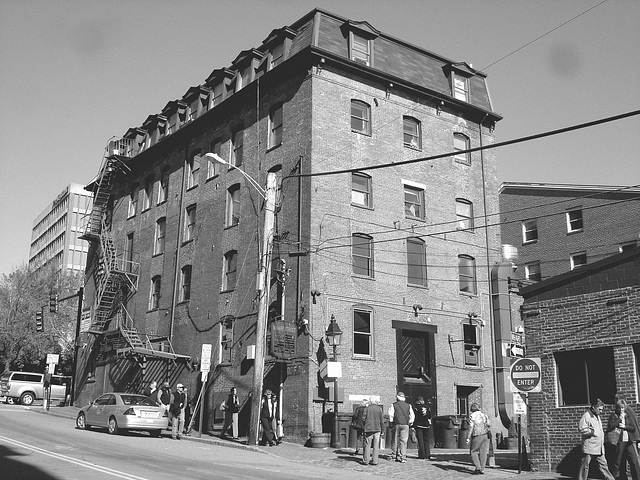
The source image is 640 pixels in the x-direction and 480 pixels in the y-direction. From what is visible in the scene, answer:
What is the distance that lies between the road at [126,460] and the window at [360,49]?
17.0 m

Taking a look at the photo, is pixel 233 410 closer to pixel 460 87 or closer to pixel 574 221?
pixel 460 87

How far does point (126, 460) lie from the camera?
1548cm

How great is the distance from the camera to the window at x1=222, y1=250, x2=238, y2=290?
99.7ft

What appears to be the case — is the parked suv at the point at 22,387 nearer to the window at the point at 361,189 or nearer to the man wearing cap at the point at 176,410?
the man wearing cap at the point at 176,410

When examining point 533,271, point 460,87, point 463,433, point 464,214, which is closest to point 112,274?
point 464,214

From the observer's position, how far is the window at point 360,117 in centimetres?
2930

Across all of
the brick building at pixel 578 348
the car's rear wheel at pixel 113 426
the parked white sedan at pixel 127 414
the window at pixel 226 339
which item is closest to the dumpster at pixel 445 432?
the brick building at pixel 578 348

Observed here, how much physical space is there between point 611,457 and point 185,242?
23470 mm

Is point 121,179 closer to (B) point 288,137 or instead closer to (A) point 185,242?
(A) point 185,242

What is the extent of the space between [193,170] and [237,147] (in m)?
4.25

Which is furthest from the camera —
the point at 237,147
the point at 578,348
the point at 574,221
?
the point at 574,221

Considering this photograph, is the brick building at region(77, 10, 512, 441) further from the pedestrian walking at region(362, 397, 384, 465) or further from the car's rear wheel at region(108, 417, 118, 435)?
the pedestrian walking at region(362, 397, 384, 465)

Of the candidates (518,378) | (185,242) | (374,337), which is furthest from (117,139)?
(518,378)

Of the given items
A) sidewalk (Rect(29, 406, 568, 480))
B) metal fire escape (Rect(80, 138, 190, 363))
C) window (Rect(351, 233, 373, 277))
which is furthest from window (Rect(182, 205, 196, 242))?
sidewalk (Rect(29, 406, 568, 480))
